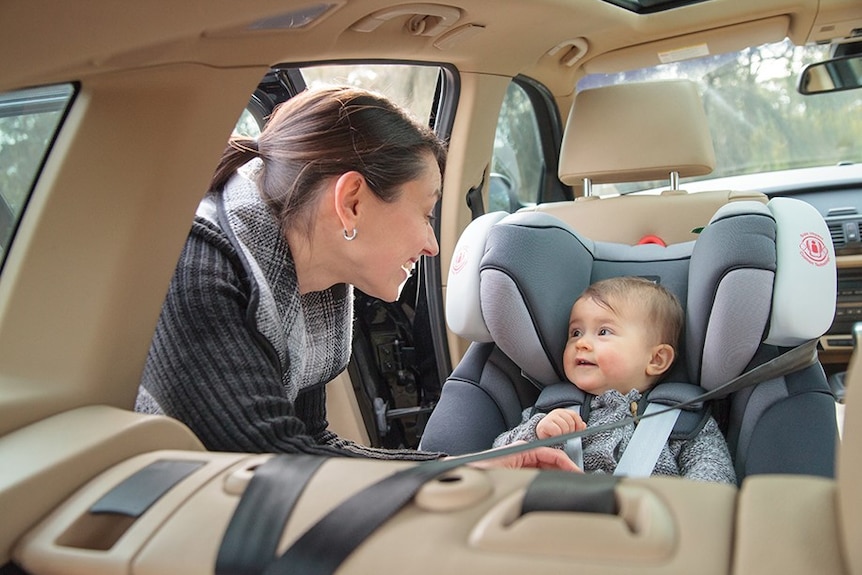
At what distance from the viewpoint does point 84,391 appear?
3.89ft

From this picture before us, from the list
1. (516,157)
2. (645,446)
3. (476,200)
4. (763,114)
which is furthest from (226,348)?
(763,114)

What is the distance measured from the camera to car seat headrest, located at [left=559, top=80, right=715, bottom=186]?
301 cm

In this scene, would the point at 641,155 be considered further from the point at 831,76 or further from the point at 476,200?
the point at 831,76

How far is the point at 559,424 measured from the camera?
212cm

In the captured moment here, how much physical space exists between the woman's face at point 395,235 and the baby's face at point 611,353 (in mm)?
584

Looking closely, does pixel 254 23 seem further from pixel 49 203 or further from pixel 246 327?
pixel 246 327

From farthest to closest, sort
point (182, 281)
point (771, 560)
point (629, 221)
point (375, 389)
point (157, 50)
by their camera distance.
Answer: point (375, 389) < point (629, 221) < point (182, 281) < point (157, 50) < point (771, 560)

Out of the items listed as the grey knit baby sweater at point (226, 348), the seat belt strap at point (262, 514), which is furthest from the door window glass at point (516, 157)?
the seat belt strap at point (262, 514)

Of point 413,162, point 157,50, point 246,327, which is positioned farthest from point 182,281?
point 413,162

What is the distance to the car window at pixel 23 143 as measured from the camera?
1153mm

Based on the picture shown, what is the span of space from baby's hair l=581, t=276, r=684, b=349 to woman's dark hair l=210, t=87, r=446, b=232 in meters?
0.74

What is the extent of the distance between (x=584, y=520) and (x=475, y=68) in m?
2.48

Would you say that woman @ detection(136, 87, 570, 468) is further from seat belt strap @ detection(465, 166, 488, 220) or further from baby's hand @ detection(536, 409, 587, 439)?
seat belt strap @ detection(465, 166, 488, 220)

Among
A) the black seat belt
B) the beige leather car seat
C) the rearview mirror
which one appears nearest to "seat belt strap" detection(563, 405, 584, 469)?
the beige leather car seat
